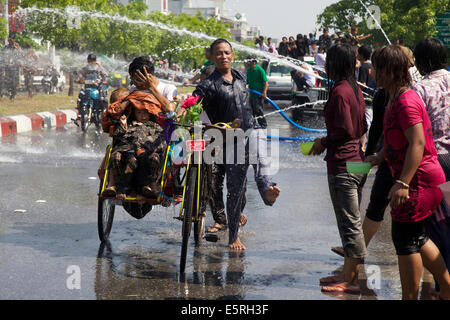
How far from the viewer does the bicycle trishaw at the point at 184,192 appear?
5816mm

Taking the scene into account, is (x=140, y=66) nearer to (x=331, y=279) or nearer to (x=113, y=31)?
(x=331, y=279)

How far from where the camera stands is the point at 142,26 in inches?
2184

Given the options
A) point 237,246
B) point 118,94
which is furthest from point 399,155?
point 118,94

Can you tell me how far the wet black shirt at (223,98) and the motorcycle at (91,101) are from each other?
34.9 ft

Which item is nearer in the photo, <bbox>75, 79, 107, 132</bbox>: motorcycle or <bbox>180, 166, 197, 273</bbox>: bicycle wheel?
<bbox>180, 166, 197, 273</bbox>: bicycle wheel

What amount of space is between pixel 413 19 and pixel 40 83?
25780 millimetres

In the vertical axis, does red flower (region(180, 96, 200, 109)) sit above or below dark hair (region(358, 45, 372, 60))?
below

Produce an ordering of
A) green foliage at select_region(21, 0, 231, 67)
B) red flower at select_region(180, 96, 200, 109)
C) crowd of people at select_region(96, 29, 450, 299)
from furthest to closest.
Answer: green foliage at select_region(21, 0, 231, 67) → red flower at select_region(180, 96, 200, 109) → crowd of people at select_region(96, 29, 450, 299)

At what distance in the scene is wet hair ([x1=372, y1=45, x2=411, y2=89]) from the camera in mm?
4477

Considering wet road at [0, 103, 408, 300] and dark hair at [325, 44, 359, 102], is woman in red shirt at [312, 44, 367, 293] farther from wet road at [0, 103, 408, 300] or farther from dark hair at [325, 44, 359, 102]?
wet road at [0, 103, 408, 300]

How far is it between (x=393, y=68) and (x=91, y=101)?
13.1 meters

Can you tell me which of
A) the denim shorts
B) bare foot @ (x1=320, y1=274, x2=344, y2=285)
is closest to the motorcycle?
the denim shorts
